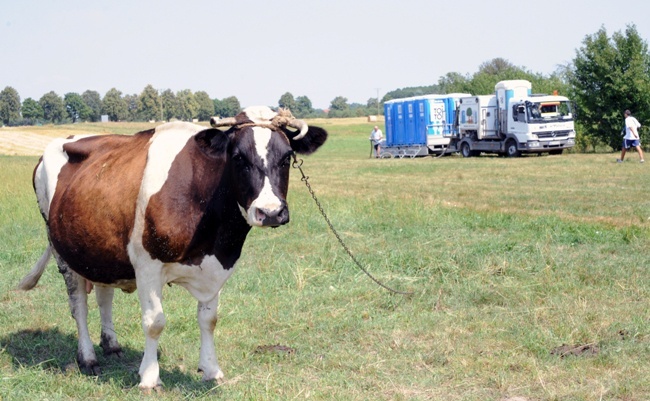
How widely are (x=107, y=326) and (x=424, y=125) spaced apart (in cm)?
3400

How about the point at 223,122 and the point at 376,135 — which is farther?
the point at 376,135

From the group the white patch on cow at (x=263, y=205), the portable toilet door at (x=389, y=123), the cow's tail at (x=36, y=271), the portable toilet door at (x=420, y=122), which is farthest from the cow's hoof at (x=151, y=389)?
the portable toilet door at (x=389, y=123)

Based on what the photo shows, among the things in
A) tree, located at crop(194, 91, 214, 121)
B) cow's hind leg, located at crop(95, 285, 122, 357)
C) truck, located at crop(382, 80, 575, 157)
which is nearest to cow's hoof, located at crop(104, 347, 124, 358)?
cow's hind leg, located at crop(95, 285, 122, 357)

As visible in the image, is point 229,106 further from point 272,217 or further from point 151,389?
point 272,217

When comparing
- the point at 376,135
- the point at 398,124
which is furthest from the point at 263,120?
the point at 376,135

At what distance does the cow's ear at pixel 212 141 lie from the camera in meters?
5.62

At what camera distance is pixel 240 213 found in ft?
18.9

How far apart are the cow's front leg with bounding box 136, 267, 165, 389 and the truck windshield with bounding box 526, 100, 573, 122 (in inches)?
1175

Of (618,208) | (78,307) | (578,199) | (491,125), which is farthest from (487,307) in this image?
(491,125)

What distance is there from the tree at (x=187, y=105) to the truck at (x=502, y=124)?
5611cm

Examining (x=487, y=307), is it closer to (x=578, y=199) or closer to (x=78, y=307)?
(x=78, y=307)

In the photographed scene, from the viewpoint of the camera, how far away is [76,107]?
429 feet

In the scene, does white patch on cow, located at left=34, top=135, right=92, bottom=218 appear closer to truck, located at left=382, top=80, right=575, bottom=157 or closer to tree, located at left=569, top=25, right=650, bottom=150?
truck, located at left=382, top=80, right=575, bottom=157

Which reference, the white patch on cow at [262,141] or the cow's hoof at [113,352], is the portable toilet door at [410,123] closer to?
the cow's hoof at [113,352]
